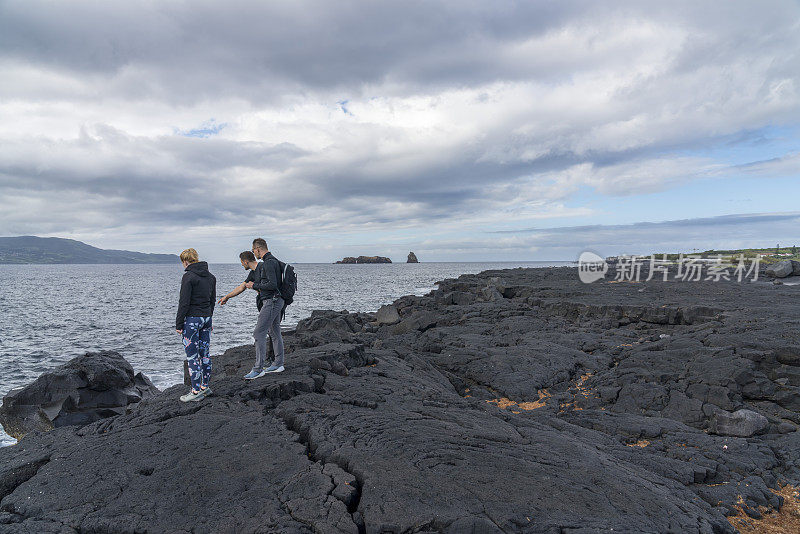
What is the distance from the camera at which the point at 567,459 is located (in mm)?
6539

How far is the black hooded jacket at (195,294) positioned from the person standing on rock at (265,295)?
899 millimetres

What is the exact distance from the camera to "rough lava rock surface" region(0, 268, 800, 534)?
487 centimetres

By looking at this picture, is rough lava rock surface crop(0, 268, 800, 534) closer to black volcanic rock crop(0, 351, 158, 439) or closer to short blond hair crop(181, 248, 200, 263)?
short blond hair crop(181, 248, 200, 263)

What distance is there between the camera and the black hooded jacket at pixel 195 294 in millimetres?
7949

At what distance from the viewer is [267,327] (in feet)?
30.6

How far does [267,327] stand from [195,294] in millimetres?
1793

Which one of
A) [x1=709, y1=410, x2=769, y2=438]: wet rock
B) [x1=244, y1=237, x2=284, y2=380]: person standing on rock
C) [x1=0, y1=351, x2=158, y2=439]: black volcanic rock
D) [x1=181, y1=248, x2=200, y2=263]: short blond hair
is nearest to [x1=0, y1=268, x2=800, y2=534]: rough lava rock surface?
[x1=709, y1=410, x2=769, y2=438]: wet rock

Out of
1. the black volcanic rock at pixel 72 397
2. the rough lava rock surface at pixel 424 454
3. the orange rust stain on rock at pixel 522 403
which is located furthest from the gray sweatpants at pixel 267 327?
the black volcanic rock at pixel 72 397

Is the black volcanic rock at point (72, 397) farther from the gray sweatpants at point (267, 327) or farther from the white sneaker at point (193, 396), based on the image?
the gray sweatpants at point (267, 327)

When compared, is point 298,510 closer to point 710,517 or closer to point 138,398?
point 710,517

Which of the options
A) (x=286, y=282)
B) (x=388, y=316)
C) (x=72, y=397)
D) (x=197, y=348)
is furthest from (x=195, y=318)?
(x=388, y=316)

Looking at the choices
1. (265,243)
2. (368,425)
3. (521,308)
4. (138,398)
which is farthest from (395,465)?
(521,308)

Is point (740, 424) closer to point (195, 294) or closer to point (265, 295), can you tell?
point (265, 295)

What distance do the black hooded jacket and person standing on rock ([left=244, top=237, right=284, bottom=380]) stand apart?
0.90 m
